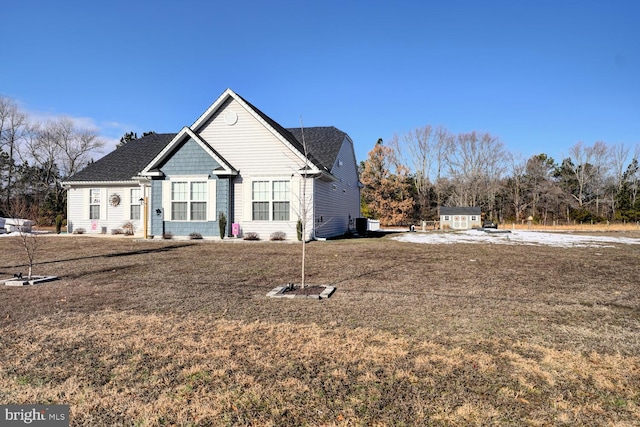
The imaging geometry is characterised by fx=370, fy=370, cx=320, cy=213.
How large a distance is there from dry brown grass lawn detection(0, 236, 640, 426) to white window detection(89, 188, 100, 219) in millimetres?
16274

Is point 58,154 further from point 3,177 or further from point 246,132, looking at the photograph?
point 246,132

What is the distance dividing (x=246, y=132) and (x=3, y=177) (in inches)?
1542

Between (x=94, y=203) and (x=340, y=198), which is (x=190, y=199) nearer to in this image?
(x=94, y=203)

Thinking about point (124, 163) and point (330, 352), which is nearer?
point (330, 352)

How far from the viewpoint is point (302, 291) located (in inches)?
264

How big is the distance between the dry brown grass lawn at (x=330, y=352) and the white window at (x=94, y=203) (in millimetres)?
16274

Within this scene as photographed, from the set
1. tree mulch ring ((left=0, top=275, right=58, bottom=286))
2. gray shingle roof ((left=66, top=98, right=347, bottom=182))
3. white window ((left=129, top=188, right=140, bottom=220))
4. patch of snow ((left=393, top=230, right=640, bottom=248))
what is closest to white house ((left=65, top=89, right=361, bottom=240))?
gray shingle roof ((left=66, top=98, right=347, bottom=182))

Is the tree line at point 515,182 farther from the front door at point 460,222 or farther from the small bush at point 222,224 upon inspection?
the small bush at point 222,224

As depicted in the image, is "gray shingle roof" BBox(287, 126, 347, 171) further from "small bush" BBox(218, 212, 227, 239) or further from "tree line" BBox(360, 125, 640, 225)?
"tree line" BBox(360, 125, 640, 225)

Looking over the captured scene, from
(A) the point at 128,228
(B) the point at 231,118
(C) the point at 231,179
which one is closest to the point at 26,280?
(C) the point at 231,179

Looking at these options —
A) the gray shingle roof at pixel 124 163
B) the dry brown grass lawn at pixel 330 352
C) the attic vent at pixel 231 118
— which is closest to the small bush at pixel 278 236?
the attic vent at pixel 231 118

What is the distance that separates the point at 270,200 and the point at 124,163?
11019mm

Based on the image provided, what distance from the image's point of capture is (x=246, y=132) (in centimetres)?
1811

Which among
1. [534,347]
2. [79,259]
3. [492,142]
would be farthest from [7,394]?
[492,142]
